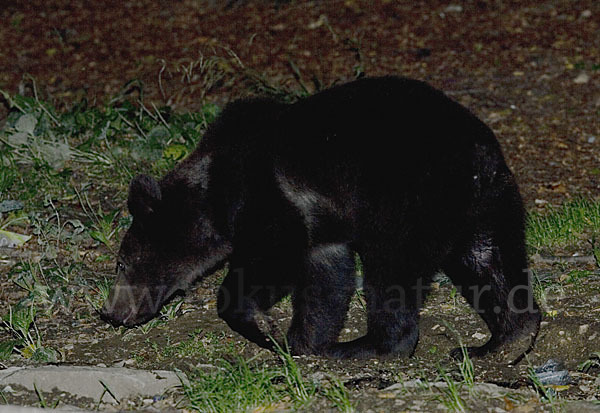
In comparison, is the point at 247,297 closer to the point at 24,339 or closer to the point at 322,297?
the point at 322,297

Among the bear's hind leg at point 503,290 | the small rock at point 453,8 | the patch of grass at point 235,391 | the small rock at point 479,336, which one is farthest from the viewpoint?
the small rock at point 453,8

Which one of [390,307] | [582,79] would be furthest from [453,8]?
[390,307]

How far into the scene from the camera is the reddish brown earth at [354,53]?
857 centimetres

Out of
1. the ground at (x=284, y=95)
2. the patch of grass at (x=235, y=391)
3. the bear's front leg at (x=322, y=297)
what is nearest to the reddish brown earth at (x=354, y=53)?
the ground at (x=284, y=95)

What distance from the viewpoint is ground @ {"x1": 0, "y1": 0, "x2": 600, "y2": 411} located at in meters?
4.95

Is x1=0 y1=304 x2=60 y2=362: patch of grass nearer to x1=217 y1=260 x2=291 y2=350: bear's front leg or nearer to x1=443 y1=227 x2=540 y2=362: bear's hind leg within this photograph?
x1=217 y1=260 x2=291 y2=350: bear's front leg

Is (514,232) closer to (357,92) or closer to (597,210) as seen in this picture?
(357,92)

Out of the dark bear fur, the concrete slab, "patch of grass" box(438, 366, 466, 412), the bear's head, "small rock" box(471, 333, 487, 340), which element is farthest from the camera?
the bear's head

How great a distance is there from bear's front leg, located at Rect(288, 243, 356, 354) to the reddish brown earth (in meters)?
2.81

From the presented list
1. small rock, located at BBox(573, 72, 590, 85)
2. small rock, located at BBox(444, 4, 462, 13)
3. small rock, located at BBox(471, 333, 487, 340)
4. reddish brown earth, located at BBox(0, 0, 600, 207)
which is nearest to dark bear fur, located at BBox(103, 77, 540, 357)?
small rock, located at BBox(471, 333, 487, 340)

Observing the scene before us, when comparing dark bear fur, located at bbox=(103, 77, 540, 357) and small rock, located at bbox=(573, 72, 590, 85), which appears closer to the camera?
dark bear fur, located at bbox=(103, 77, 540, 357)

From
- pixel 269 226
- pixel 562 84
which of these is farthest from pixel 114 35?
pixel 269 226

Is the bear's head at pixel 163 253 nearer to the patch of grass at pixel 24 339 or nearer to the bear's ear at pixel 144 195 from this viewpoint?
the bear's ear at pixel 144 195

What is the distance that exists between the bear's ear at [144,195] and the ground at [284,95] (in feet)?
2.36
